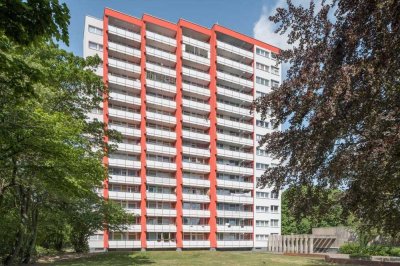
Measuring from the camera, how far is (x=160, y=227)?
5806 cm

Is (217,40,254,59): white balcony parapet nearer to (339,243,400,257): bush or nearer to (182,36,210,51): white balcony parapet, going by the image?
(182,36,210,51): white balcony parapet

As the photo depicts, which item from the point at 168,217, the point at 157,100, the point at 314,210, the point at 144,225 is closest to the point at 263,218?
the point at 168,217

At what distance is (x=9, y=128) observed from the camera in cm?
1295

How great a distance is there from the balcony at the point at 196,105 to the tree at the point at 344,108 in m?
52.3

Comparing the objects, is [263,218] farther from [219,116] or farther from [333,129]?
[333,129]

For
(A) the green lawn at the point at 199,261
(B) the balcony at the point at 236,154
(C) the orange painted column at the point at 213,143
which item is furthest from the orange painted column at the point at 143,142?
(A) the green lawn at the point at 199,261

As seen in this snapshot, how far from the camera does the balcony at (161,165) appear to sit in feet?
194

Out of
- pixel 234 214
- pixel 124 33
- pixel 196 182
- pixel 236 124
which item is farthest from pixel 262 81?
pixel 124 33

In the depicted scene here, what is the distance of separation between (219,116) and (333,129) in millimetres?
59255

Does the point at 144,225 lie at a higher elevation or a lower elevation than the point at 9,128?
lower

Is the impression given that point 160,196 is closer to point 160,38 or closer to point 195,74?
point 195,74

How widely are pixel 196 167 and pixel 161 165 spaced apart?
5931 mm

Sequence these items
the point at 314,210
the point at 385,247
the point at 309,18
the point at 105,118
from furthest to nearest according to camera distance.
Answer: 1. the point at 105,118
2. the point at 385,247
3. the point at 314,210
4. the point at 309,18

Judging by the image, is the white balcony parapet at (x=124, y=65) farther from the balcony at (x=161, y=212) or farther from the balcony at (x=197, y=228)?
the balcony at (x=197, y=228)
